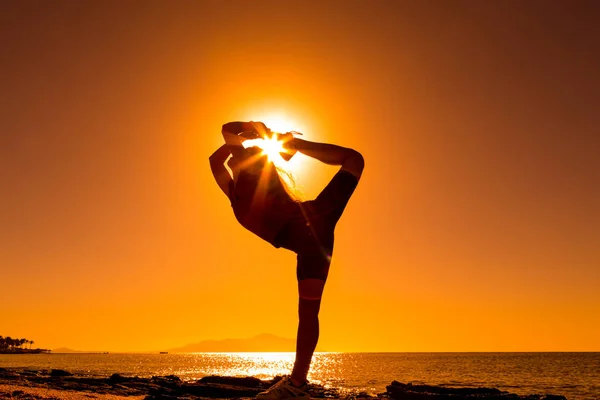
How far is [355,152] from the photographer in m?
4.62

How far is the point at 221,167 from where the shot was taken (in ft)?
16.1

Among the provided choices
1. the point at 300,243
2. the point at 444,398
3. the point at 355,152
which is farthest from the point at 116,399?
the point at 444,398

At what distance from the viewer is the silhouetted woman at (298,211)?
4.21 metres

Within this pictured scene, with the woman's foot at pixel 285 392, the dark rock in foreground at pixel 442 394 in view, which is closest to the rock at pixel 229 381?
the dark rock in foreground at pixel 442 394

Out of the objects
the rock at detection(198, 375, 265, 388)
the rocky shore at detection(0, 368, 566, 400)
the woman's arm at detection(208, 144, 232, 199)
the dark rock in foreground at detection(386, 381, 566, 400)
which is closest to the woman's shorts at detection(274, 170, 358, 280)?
the woman's arm at detection(208, 144, 232, 199)

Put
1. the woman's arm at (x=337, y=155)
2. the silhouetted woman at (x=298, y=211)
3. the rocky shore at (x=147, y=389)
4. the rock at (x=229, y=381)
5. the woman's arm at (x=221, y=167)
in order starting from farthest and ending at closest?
the rock at (x=229, y=381), the rocky shore at (x=147, y=389), the woman's arm at (x=221, y=167), the woman's arm at (x=337, y=155), the silhouetted woman at (x=298, y=211)

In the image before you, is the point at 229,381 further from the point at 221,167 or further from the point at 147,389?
the point at 221,167

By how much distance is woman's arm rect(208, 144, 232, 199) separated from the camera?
4.85 metres

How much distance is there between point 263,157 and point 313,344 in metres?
1.68

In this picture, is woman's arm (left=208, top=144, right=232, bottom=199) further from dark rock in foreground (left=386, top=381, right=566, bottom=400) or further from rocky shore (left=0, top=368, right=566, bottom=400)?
dark rock in foreground (left=386, top=381, right=566, bottom=400)

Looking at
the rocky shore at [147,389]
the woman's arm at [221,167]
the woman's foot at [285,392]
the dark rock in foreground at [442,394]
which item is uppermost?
the woman's arm at [221,167]

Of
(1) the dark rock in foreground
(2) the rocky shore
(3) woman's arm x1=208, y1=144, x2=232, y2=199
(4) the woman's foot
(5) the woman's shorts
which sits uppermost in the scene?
(3) woman's arm x1=208, y1=144, x2=232, y2=199

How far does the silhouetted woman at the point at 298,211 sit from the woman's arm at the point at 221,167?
147mm

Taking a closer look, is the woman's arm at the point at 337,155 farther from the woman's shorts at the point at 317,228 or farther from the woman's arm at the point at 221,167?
the woman's arm at the point at 221,167
